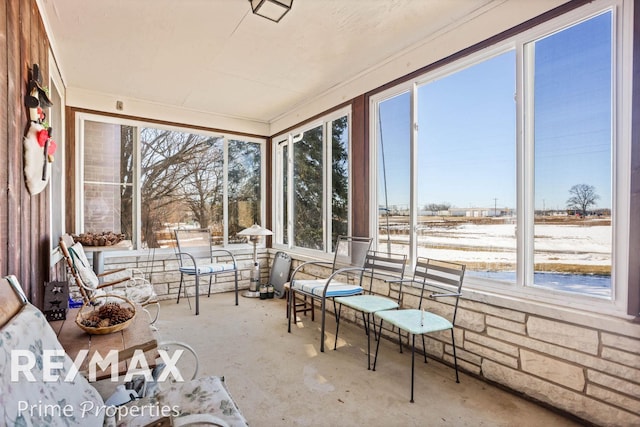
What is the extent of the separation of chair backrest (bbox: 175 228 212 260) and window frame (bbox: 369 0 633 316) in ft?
11.4

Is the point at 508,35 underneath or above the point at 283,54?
underneath

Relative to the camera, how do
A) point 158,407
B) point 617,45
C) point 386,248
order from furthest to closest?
point 386,248, point 617,45, point 158,407

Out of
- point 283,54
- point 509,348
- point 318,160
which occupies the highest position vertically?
point 283,54

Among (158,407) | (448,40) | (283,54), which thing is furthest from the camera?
(283,54)

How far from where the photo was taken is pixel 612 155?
187cm

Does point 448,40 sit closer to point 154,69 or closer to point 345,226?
point 345,226

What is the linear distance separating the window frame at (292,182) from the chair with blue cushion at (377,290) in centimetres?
64

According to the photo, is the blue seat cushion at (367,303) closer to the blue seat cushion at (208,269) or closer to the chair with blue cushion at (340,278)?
the chair with blue cushion at (340,278)

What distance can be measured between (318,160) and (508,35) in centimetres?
246

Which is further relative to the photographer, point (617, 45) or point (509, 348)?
point (509, 348)

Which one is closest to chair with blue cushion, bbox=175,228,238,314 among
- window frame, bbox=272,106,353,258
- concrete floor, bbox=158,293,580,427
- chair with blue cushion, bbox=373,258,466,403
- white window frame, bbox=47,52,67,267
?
window frame, bbox=272,106,353,258

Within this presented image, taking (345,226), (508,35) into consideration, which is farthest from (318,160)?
(508,35)

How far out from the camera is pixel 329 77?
11.9 feet

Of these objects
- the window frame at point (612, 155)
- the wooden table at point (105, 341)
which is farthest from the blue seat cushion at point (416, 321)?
the wooden table at point (105, 341)
